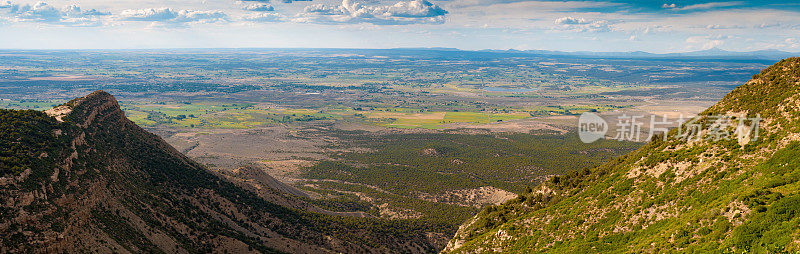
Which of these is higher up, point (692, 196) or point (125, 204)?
point (692, 196)

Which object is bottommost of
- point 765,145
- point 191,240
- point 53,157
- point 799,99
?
point 191,240

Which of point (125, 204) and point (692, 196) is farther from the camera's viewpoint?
point (125, 204)

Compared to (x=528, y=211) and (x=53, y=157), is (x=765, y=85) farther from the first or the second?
(x=53, y=157)

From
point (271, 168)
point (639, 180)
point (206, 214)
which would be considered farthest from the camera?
point (271, 168)

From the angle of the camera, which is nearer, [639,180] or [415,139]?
[639,180]

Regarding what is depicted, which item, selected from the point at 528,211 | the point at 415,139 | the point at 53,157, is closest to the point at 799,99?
the point at 528,211
